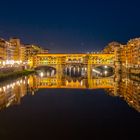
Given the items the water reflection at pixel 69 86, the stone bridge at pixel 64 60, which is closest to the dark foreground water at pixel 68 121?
the water reflection at pixel 69 86

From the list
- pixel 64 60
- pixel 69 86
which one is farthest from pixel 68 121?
pixel 64 60

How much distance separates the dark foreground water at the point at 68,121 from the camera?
69.8 ft

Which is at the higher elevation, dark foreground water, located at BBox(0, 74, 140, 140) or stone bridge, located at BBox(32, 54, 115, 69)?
stone bridge, located at BBox(32, 54, 115, 69)

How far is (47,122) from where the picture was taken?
25.0 meters

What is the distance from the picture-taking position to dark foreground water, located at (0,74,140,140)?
69.8 feet

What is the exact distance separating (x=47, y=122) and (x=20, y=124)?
6.79 feet

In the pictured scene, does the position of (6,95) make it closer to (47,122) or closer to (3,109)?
(3,109)

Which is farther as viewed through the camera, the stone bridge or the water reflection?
the stone bridge

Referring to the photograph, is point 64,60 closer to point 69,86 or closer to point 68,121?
point 69,86

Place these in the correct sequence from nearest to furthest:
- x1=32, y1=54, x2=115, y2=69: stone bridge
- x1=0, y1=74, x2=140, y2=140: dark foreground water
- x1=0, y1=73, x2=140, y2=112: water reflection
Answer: x1=0, y1=74, x2=140, y2=140: dark foreground water → x1=0, y1=73, x2=140, y2=112: water reflection → x1=32, y1=54, x2=115, y2=69: stone bridge

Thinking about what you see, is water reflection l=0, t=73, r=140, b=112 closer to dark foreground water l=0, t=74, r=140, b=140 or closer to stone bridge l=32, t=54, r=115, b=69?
dark foreground water l=0, t=74, r=140, b=140

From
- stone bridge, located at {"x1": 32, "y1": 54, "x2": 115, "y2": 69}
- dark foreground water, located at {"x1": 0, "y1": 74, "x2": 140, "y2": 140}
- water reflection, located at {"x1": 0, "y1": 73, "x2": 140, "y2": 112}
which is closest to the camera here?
dark foreground water, located at {"x1": 0, "y1": 74, "x2": 140, "y2": 140}

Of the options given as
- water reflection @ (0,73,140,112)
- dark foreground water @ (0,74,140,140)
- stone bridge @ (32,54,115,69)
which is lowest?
water reflection @ (0,73,140,112)

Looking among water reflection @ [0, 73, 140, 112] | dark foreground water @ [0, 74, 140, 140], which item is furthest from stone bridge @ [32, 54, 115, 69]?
dark foreground water @ [0, 74, 140, 140]
